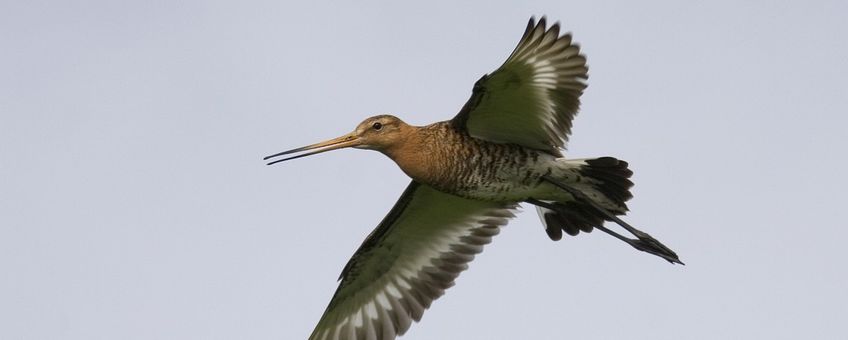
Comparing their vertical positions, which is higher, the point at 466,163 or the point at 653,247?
the point at 466,163

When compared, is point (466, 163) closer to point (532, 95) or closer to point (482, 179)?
point (482, 179)

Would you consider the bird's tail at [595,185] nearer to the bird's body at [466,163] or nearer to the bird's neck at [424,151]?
the bird's body at [466,163]

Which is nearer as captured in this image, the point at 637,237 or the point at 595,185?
the point at 595,185

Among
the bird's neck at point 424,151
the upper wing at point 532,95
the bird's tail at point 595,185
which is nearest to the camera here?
the upper wing at point 532,95

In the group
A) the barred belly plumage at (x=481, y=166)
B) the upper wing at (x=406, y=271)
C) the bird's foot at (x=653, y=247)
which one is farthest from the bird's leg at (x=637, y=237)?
the upper wing at (x=406, y=271)

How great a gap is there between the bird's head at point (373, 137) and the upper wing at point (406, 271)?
1.57 meters

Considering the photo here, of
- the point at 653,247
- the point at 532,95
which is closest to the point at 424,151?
the point at 532,95

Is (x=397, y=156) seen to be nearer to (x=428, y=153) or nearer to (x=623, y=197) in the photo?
(x=428, y=153)

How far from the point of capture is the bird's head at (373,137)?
11.5m

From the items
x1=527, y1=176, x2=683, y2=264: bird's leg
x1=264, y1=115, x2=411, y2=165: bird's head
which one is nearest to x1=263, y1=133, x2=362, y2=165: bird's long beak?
x1=264, y1=115, x2=411, y2=165: bird's head

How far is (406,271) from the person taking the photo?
1329 centimetres

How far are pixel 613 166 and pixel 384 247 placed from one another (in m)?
2.83

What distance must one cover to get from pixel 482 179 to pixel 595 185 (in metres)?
1.10

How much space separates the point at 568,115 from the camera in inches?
450
